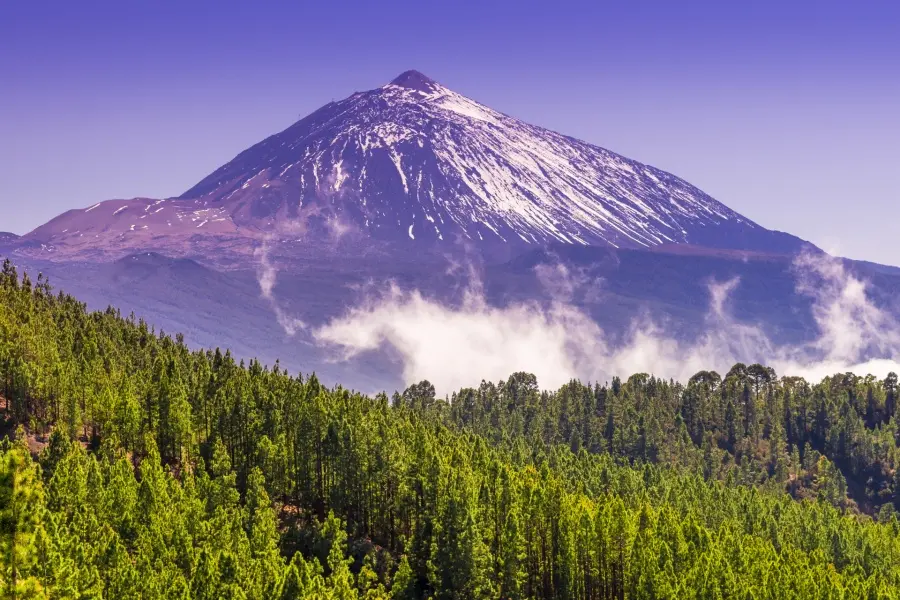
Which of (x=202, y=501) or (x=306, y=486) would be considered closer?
(x=202, y=501)

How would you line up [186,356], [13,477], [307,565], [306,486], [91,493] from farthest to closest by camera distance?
[186,356], [306,486], [91,493], [307,565], [13,477]

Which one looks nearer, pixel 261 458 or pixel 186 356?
pixel 261 458

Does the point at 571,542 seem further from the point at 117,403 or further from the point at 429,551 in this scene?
the point at 117,403

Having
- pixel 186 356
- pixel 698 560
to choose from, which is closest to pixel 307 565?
pixel 698 560

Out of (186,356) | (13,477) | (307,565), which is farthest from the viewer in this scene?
(186,356)

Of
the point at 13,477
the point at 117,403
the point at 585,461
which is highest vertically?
the point at 13,477

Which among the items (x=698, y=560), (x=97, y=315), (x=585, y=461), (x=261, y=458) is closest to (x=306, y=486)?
(x=261, y=458)

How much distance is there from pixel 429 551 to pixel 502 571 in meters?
7.90

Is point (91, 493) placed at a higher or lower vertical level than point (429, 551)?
higher

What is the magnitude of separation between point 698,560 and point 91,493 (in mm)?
59244

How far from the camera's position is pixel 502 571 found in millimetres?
91562

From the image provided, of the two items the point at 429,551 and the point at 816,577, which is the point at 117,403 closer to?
the point at 429,551

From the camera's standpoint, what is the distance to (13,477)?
3472 cm

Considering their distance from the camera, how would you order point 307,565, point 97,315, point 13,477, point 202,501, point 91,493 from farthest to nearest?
point 97,315 < point 202,501 < point 91,493 < point 307,565 < point 13,477
